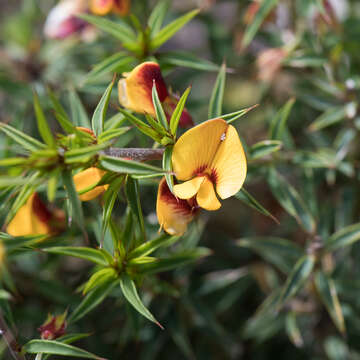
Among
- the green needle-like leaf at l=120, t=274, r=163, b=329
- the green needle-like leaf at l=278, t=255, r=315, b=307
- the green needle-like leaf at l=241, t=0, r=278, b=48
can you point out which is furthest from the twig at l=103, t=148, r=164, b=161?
the green needle-like leaf at l=241, t=0, r=278, b=48

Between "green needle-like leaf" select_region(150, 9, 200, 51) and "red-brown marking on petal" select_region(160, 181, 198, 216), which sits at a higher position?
"green needle-like leaf" select_region(150, 9, 200, 51)

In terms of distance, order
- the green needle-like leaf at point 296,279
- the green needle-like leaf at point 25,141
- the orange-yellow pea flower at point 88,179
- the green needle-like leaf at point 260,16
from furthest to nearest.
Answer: the green needle-like leaf at point 260,16
the green needle-like leaf at point 296,279
the orange-yellow pea flower at point 88,179
the green needle-like leaf at point 25,141

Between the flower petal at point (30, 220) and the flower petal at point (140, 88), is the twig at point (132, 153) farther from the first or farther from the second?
the flower petal at point (30, 220)

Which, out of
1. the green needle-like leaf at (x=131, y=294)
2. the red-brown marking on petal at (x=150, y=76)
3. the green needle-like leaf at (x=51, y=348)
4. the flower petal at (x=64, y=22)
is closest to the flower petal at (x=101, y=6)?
the flower petal at (x=64, y=22)

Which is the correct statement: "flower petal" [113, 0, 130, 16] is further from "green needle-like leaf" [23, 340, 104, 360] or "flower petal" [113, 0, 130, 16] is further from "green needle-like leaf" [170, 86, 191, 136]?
"green needle-like leaf" [23, 340, 104, 360]

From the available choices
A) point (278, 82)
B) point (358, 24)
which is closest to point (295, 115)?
point (278, 82)
